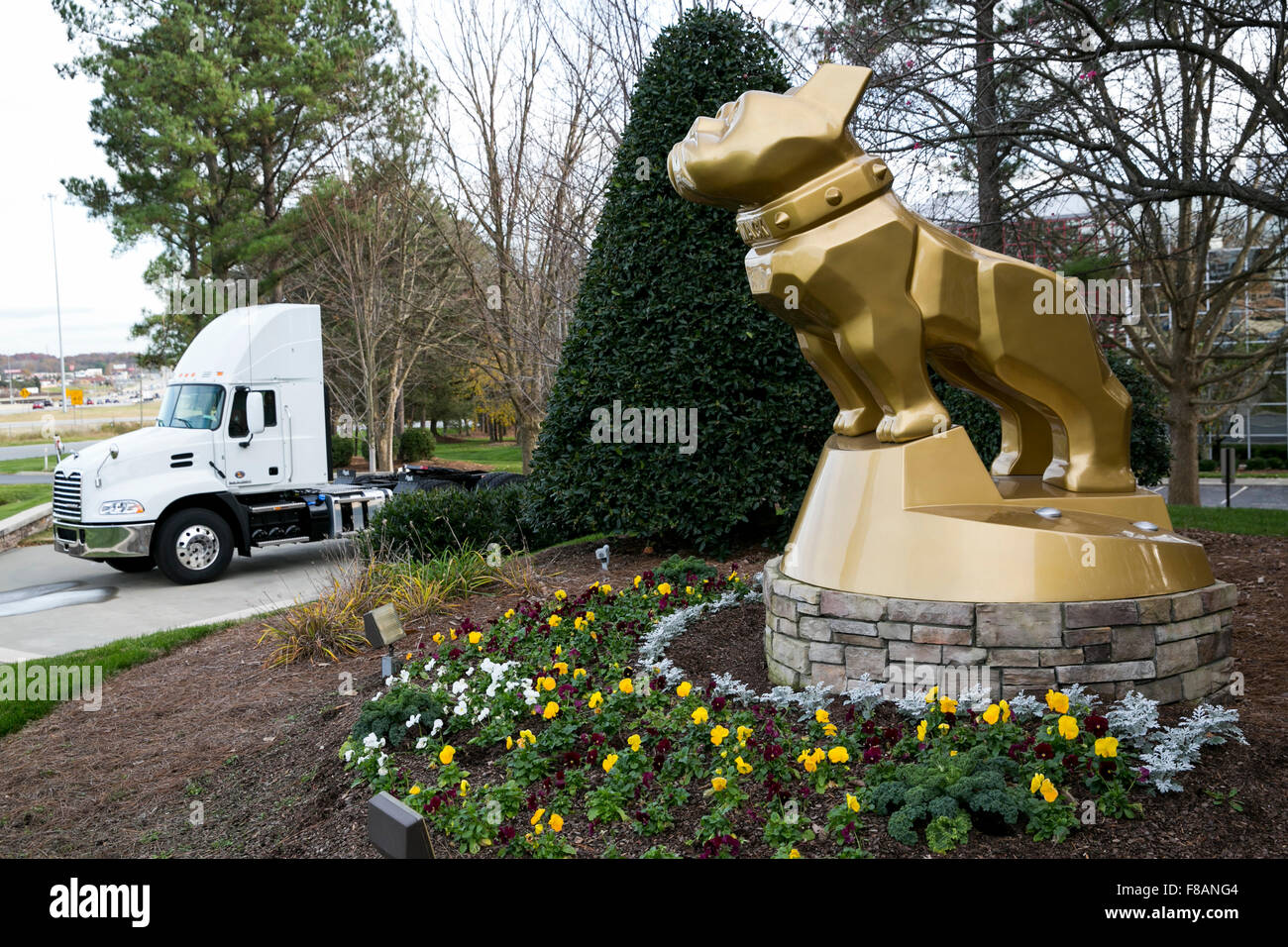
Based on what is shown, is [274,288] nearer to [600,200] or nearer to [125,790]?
[600,200]

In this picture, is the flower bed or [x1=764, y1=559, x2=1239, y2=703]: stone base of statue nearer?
the flower bed

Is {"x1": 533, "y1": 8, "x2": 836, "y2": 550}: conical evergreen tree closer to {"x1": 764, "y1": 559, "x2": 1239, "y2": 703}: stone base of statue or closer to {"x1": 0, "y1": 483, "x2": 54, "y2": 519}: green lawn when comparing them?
{"x1": 764, "y1": 559, "x2": 1239, "y2": 703}: stone base of statue

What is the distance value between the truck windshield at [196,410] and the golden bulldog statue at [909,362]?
865 cm

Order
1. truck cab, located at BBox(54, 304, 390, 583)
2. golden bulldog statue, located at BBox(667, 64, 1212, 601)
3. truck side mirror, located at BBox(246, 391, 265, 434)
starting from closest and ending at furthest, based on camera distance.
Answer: golden bulldog statue, located at BBox(667, 64, 1212, 601)
truck cab, located at BBox(54, 304, 390, 583)
truck side mirror, located at BBox(246, 391, 265, 434)

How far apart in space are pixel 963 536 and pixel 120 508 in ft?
32.1

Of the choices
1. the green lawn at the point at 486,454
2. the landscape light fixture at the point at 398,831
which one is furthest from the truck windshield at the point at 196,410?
the green lawn at the point at 486,454

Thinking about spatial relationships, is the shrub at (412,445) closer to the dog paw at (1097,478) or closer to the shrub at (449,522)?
the shrub at (449,522)

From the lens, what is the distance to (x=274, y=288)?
23.3 metres

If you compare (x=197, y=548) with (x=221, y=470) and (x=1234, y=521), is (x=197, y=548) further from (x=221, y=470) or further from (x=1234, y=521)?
(x=1234, y=521)

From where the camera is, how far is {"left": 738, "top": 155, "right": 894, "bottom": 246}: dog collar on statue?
462 centimetres

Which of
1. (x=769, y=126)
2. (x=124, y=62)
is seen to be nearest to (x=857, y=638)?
(x=769, y=126)

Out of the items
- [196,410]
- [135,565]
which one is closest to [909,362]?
[196,410]

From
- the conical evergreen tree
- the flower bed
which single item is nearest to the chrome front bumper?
the conical evergreen tree

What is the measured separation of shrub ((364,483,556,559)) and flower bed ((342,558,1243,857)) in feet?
15.3
